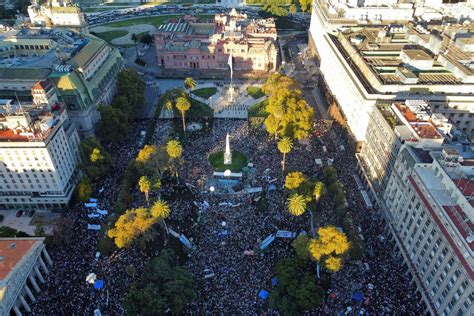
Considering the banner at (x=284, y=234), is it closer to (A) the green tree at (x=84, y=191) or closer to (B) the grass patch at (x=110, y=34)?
(A) the green tree at (x=84, y=191)

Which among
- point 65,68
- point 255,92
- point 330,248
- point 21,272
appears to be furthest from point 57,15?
point 330,248

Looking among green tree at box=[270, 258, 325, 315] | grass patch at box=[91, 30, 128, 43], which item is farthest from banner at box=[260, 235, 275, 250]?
grass patch at box=[91, 30, 128, 43]

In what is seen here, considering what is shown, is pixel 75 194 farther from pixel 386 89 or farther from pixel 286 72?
pixel 286 72

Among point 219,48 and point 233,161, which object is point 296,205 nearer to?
point 233,161

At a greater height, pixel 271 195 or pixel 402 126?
pixel 402 126

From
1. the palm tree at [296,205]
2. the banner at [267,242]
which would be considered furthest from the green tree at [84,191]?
the palm tree at [296,205]

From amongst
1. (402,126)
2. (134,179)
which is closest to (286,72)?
(402,126)

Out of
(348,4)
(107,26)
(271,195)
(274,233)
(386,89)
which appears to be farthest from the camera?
(107,26)
